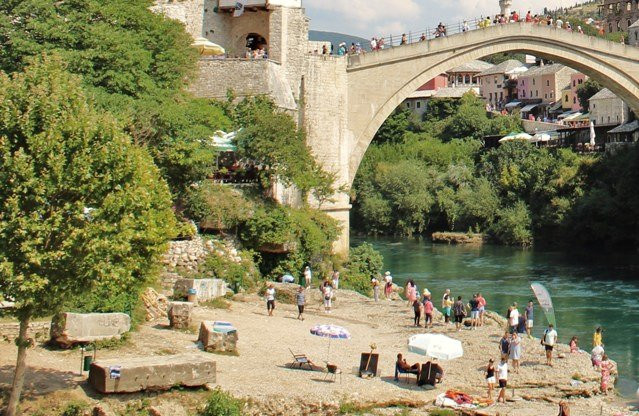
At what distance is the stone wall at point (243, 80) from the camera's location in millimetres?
29938

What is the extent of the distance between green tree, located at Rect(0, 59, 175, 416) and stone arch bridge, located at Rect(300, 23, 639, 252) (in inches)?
640

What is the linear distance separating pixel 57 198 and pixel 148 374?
9.94 feet

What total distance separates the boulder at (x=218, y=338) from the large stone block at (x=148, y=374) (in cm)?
205

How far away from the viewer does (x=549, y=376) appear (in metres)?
19.4

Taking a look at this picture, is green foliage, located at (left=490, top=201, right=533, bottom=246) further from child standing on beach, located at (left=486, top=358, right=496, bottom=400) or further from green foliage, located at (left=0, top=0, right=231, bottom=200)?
child standing on beach, located at (left=486, top=358, right=496, bottom=400)

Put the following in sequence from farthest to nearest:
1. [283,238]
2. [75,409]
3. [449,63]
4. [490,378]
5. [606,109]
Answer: [606,109] < [449,63] < [283,238] < [490,378] < [75,409]

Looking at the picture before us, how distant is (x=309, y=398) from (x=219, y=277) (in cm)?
918

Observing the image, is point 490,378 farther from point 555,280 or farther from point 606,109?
point 606,109

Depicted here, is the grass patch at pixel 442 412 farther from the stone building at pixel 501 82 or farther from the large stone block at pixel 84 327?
the stone building at pixel 501 82

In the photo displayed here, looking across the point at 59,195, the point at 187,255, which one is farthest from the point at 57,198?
the point at 187,255

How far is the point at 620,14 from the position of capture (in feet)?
325

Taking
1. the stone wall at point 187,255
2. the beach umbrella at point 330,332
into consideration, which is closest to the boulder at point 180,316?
the beach umbrella at point 330,332

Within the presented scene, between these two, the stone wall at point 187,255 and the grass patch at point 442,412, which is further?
the stone wall at point 187,255

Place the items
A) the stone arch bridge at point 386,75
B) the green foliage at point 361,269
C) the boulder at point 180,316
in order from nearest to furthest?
1. the boulder at point 180,316
2. the green foliage at point 361,269
3. the stone arch bridge at point 386,75
